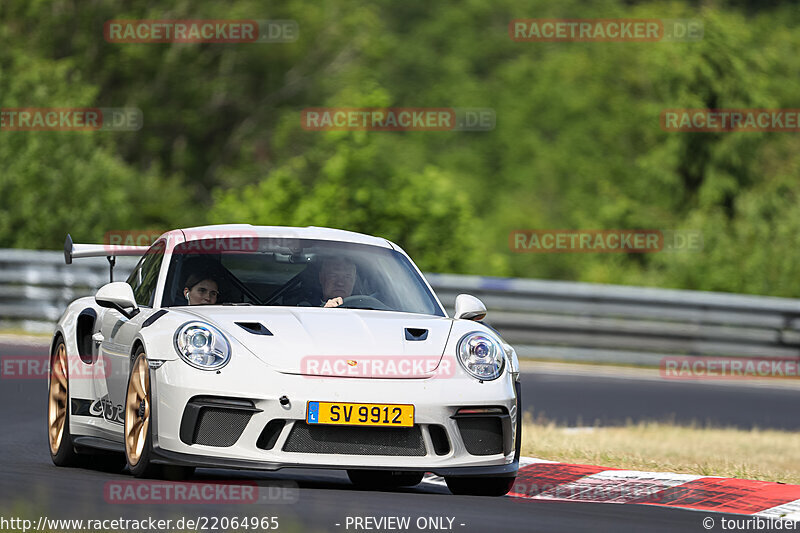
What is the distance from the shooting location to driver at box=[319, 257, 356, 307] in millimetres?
8711

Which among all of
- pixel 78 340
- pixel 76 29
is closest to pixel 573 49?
pixel 76 29

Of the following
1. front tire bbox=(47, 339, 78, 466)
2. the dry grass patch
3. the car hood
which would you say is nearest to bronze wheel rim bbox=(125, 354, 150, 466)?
the car hood

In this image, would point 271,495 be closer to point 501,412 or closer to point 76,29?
point 501,412

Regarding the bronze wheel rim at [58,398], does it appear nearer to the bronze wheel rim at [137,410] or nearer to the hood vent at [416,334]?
the bronze wheel rim at [137,410]

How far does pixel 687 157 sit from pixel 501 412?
3006 cm

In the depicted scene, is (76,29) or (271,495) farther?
(76,29)

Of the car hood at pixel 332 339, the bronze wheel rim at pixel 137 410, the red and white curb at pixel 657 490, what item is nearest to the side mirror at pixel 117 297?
the car hood at pixel 332 339

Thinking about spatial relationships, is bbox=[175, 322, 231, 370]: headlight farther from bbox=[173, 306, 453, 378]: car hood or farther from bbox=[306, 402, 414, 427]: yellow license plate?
bbox=[306, 402, 414, 427]: yellow license plate

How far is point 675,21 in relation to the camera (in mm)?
37688

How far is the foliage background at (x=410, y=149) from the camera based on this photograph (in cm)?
2675

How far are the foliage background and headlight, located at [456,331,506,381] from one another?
17.0 metres

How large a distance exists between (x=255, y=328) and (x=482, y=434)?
3.93 ft

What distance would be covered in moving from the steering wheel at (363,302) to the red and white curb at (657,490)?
112 centimetres

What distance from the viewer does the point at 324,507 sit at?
7.21 meters
